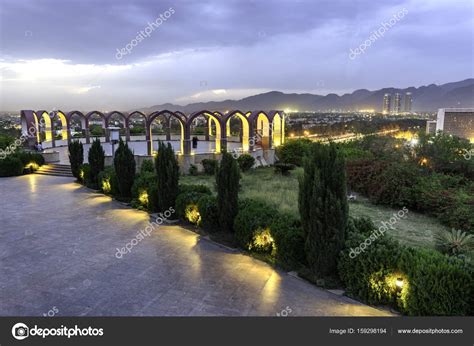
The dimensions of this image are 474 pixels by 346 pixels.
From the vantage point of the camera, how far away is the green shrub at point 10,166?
2003 centimetres

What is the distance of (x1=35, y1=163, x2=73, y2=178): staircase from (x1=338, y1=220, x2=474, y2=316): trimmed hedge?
18.5 metres

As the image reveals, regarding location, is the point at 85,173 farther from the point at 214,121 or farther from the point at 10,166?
the point at 214,121

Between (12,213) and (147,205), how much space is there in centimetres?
499

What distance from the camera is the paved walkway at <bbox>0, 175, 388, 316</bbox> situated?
20.7ft

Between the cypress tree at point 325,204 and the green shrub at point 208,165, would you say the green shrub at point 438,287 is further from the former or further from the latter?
the green shrub at point 208,165

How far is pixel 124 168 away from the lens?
1433 centimetres

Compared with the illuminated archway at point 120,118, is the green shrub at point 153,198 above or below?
below

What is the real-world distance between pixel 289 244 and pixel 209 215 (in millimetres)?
3222

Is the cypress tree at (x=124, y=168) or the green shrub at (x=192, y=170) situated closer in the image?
the cypress tree at (x=124, y=168)

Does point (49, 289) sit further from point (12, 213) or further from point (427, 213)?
point (427, 213)

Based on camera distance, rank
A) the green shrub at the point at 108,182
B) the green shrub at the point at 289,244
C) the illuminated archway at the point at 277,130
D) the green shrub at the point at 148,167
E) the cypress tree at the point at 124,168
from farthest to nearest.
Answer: the illuminated archway at the point at 277,130, the green shrub at the point at 148,167, the green shrub at the point at 108,182, the cypress tree at the point at 124,168, the green shrub at the point at 289,244

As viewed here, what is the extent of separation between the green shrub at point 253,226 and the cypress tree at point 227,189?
444mm

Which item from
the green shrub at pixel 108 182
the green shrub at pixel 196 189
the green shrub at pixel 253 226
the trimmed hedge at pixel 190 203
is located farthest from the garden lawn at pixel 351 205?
the green shrub at pixel 108 182

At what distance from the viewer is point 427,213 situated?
1364 cm
